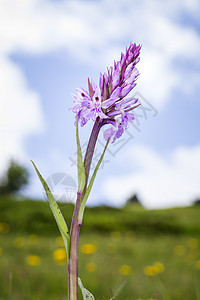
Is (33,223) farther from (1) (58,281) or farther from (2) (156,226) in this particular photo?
(1) (58,281)

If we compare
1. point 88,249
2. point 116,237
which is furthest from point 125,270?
point 116,237

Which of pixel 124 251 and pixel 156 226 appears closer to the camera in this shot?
pixel 124 251

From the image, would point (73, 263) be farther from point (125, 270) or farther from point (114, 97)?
point (125, 270)

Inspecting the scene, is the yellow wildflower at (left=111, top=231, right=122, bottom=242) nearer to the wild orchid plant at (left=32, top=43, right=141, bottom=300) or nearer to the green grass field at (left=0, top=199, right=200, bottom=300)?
the green grass field at (left=0, top=199, right=200, bottom=300)

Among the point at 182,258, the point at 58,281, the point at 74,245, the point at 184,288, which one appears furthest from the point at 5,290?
the point at 182,258

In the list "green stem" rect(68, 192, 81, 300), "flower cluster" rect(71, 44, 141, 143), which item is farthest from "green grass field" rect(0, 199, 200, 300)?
"flower cluster" rect(71, 44, 141, 143)
